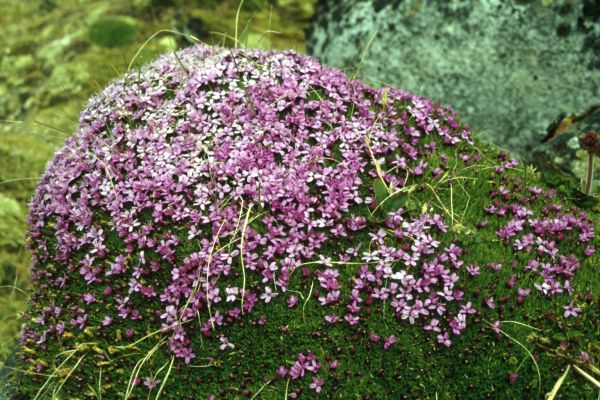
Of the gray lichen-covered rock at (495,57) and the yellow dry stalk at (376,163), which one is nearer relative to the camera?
the yellow dry stalk at (376,163)

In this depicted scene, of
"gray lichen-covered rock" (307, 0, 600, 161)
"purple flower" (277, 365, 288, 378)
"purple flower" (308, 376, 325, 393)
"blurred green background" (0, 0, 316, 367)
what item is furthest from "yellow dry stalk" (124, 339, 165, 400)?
"blurred green background" (0, 0, 316, 367)

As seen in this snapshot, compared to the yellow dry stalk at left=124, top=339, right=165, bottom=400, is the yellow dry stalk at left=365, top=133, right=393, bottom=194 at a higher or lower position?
higher

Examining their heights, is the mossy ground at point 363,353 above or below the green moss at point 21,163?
above

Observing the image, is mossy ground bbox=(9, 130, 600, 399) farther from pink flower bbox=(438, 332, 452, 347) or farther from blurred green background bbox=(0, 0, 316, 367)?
blurred green background bbox=(0, 0, 316, 367)

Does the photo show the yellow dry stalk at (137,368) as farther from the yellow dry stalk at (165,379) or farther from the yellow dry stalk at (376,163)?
the yellow dry stalk at (376,163)

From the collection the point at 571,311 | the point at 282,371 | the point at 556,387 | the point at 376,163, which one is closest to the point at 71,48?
the point at 376,163

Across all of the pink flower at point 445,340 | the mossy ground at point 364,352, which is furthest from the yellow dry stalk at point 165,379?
the pink flower at point 445,340

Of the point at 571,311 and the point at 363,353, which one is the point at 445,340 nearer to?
the point at 363,353
